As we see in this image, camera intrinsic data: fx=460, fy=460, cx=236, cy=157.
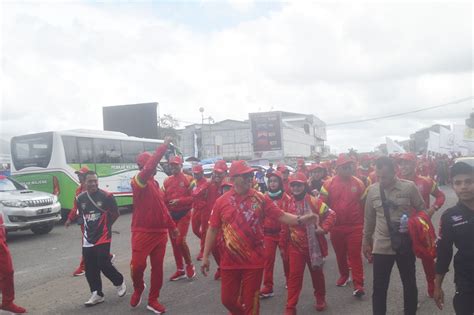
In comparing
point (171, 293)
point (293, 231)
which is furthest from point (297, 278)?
point (171, 293)

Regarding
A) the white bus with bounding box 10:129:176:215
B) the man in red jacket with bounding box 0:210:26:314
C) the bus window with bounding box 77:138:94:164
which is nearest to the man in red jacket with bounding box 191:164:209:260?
the man in red jacket with bounding box 0:210:26:314

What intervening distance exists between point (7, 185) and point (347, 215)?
11198 mm

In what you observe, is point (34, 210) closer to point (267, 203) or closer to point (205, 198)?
point (205, 198)

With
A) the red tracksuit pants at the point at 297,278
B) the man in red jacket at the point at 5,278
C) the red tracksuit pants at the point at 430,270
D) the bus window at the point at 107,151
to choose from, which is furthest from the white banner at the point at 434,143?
the man in red jacket at the point at 5,278

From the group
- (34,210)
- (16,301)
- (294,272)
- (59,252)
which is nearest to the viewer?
(294,272)

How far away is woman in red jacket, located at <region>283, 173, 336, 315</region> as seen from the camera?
539 cm

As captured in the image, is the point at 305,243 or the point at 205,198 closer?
the point at 305,243

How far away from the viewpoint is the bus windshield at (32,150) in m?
16.5

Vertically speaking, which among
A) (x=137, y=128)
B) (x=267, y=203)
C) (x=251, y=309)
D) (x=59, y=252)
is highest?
(x=137, y=128)

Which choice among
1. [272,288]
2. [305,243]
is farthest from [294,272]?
[272,288]

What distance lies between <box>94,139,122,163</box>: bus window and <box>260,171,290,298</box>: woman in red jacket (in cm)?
1325

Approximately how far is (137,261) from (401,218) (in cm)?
319

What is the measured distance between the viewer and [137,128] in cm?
3547

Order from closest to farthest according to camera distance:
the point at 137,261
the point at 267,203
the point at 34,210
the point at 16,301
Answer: the point at 267,203, the point at 137,261, the point at 16,301, the point at 34,210
